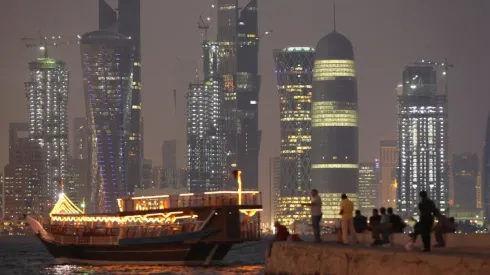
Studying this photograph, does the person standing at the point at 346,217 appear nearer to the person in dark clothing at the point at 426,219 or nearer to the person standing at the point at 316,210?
the person standing at the point at 316,210

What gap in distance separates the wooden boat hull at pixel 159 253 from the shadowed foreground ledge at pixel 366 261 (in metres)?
34.7

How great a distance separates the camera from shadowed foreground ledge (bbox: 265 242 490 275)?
2753cm

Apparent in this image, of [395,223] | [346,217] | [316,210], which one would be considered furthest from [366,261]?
[395,223]

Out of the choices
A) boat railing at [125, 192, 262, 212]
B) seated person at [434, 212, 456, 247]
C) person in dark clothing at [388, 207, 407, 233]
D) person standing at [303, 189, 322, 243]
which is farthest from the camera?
boat railing at [125, 192, 262, 212]

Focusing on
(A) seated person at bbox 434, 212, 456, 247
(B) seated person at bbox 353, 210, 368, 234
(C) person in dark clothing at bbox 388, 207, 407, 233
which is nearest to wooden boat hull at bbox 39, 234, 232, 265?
(B) seated person at bbox 353, 210, 368, 234

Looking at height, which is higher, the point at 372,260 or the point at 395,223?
the point at 395,223

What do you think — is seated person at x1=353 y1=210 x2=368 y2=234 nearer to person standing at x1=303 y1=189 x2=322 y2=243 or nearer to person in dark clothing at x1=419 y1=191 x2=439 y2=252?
person standing at x1=303 y1=189 x2=322 y2=243

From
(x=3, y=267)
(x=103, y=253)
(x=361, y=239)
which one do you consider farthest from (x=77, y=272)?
(x=361, y=239)

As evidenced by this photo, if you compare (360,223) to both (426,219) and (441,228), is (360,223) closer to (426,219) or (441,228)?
(441,228)

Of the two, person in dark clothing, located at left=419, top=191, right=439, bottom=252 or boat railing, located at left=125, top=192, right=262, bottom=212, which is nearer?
person in dark clothing, located at left=419, top=191, right=439, bottom=252

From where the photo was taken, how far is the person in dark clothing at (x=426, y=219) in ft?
101

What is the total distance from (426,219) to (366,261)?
6.54ft

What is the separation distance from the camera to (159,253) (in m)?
78.1

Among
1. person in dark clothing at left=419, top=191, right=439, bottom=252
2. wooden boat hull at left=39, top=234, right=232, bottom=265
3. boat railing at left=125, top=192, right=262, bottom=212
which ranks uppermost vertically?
person in dark clothing at left=419, top=191, right=439, bottom=252
